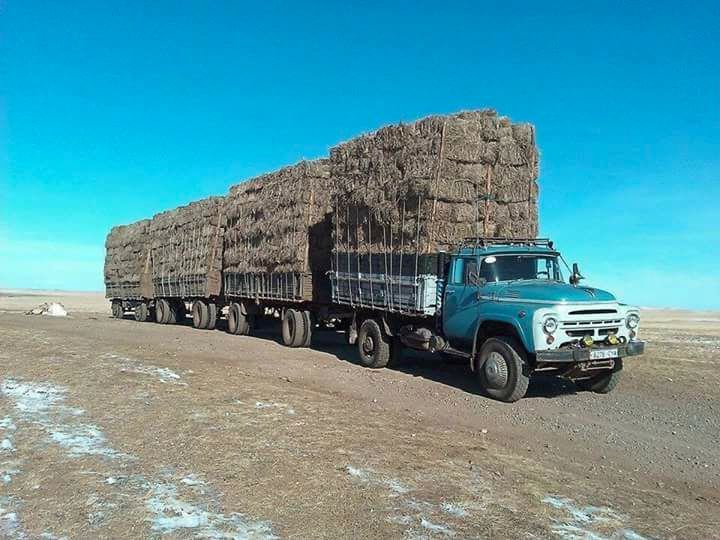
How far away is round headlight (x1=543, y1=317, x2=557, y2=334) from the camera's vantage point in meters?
8.48

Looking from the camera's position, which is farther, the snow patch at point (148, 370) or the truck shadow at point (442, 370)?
the truck shadow at point (442, 370)

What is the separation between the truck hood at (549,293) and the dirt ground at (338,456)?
1.67 m

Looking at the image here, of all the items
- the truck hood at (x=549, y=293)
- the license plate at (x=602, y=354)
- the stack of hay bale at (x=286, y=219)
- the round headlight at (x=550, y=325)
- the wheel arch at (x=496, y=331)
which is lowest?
the license plate at (x=602, y=354)

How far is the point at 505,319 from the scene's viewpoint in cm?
913

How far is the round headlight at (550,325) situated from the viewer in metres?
8.48

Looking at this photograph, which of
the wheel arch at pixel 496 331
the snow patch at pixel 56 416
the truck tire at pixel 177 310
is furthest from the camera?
the truck tire at pixel 177 310

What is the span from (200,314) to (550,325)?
17.2m

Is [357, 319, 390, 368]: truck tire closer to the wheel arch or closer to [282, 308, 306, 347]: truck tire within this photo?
the wheel arch

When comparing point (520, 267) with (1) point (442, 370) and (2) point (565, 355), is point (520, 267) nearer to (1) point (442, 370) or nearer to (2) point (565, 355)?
(2) point (565, 355)

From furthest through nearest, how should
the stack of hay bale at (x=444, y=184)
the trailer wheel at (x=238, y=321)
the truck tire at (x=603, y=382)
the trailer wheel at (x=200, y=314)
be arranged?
the trailer wheel at (x=200, y=314)
the trailer wheel at (x=238, y=321)
the stack of hay bale at (x=444, y=184)
the truck tire at (x=603, y=382)

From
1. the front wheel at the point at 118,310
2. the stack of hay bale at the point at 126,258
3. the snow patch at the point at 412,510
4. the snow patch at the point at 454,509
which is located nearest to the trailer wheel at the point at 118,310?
the front wheel at the point at 118,310

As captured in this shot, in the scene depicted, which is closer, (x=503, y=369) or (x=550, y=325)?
(x=550, y=325)

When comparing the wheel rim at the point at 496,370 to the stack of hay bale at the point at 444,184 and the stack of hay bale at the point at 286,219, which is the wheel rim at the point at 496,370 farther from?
the stack of hay bale at the point at 286,219

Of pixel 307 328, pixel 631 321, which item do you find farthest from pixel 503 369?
pixel 307 328
